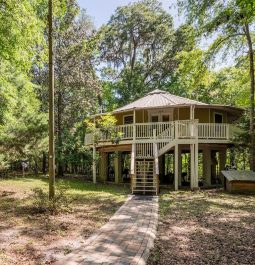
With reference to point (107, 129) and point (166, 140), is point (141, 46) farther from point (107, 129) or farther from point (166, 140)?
point (166, 140)

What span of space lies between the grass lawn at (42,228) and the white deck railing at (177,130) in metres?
6.63

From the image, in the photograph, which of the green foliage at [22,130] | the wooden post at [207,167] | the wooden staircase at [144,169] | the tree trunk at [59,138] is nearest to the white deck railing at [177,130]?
the wooden staircase at [144,169]

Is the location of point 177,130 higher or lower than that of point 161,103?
lower

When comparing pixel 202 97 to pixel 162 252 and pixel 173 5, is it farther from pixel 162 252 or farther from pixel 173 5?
pixel 162 252

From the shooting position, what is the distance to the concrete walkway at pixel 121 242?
5819mm

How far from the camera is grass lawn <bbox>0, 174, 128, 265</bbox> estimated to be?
6.17 metres

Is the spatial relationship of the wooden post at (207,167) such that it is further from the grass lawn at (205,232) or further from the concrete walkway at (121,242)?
the concrete walkway at (121,242)

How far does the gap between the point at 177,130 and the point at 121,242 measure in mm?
11543

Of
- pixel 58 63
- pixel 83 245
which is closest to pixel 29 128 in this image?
pixel 58 63

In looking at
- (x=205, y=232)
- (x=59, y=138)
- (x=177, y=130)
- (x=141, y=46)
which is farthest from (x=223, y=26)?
(x=141, y=46)

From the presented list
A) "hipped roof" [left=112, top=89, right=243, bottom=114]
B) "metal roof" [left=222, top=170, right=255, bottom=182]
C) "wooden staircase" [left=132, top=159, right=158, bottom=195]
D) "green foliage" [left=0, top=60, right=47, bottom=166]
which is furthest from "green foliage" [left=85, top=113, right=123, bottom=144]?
"metal roof" [left=222, top=170, right=255, bottom=182]

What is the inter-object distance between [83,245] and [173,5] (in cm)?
1462

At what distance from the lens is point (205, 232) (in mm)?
8281

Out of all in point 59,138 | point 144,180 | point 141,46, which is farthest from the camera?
point 141,46
